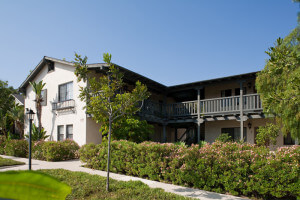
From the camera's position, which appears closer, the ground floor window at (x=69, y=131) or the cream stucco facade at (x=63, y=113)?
the cream stucco facade at (x=63, y=113)

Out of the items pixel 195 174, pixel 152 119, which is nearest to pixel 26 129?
pixel 152 119

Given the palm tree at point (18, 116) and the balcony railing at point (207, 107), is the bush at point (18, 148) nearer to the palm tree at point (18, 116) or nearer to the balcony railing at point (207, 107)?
the palm tree at point (18, 116)

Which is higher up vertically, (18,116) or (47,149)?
(18,116)

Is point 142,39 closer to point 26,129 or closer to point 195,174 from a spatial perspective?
point 195,174

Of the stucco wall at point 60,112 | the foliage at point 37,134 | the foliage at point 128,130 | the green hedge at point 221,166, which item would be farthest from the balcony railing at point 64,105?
the green hedge at point 221,166

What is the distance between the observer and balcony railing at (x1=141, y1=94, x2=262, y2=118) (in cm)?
1551

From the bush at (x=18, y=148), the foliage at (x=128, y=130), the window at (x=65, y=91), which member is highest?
the window at (x=65, y=91)

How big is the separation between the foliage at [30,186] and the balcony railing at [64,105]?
56.6 feet

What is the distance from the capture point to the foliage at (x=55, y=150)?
1391 centimetres

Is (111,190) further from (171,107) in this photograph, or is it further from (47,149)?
(171,107)

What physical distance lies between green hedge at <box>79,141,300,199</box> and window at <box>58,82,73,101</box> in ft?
30.9

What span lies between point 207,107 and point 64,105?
1115cm

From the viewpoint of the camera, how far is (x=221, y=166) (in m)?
7.36

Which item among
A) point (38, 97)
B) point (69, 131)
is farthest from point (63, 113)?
point (38, 97)
